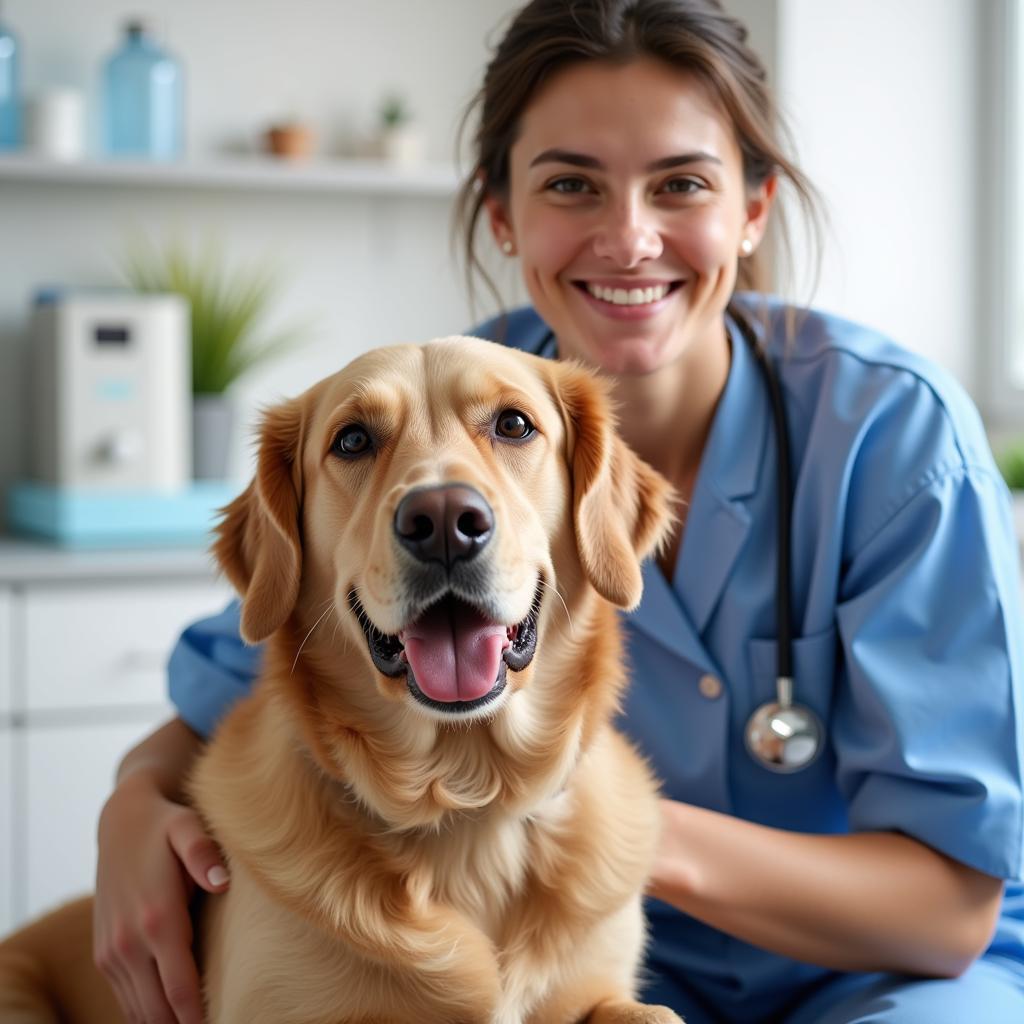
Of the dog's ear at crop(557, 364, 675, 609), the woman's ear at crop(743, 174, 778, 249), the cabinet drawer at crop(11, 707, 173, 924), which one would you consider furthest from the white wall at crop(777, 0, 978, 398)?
the cabinet drawer at crop(11, 707, 173, 924)

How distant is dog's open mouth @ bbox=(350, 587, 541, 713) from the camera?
1135 millimetres

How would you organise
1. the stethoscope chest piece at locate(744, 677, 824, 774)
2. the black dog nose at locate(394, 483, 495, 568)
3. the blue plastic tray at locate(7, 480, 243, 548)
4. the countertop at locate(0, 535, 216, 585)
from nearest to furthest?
the black dog nose at locate(394, 483, 495, 568), the stethoscope chest piece at locate(744, 677, 824, 774), the countertop at locate(0, 535, 216, 585), the blue plastic tray at locate(7, 480, 243, 548)

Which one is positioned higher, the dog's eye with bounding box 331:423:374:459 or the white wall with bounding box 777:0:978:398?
the white wall with bounding box 777:0:978:398

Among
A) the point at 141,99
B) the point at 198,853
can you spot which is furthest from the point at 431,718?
the point at 141,99

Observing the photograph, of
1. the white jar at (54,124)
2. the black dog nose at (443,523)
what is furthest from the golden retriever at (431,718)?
the white jar at (54,124)

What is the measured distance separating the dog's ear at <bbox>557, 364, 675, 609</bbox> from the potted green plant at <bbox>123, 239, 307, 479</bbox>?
2.10 metres

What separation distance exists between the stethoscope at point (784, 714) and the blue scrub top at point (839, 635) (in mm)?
21

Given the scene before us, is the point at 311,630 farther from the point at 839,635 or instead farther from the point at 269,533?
the point at 839,635

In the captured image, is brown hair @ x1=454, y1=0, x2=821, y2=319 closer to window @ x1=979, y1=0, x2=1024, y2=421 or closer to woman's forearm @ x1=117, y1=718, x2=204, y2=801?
woman's forearm @ x1=117, y1=718, x2=204, y2=801

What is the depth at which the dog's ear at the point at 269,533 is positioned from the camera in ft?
4.17

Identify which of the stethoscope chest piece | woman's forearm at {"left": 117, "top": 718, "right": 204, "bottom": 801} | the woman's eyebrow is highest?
the woman's eyebrow

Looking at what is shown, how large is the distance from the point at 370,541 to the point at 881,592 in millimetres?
579

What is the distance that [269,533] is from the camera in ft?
4.28

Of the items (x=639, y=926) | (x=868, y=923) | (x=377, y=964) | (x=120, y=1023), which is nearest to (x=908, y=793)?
(x=868, y=923)
